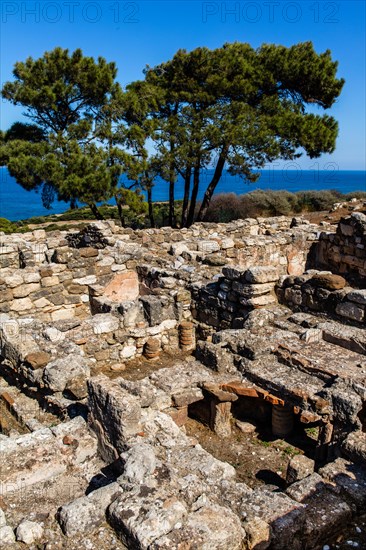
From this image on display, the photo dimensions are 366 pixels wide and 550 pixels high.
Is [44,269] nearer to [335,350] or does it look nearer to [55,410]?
[55,410]

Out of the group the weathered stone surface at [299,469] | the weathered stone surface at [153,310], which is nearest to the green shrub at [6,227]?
the weathered stone surface at [153,310]

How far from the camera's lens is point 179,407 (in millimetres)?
5465

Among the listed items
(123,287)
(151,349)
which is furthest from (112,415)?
(123,287)

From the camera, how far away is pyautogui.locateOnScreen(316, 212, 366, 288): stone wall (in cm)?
1209

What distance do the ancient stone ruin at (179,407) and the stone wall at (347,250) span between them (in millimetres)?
4489

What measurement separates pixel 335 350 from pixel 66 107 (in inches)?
718

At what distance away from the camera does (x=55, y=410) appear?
5.32 meters

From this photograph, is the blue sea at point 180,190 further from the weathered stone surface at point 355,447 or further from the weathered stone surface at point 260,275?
the weathered stone surface at point 355,447

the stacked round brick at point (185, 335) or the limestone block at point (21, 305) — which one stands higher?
the limestone block at point (21, 305)

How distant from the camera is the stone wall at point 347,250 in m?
12.1

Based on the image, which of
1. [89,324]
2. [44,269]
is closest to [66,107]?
[44,269]

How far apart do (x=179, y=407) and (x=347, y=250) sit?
8.77m

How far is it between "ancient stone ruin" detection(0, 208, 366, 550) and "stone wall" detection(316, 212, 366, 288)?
4.49m

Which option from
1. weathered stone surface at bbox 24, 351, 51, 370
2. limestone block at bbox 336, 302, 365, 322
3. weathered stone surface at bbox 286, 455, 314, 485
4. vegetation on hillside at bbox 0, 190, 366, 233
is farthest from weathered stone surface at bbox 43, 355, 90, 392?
vegetation on hillside at bbox 0, 190, 366, 233
